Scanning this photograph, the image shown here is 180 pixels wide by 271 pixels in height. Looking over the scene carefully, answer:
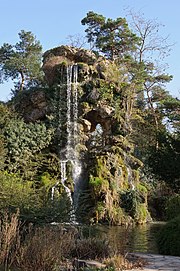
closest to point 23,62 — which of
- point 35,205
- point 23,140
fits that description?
point 23,140

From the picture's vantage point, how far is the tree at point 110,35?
25.3m

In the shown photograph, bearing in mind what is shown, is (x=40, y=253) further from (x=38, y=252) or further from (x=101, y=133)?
(x=101, y=133)

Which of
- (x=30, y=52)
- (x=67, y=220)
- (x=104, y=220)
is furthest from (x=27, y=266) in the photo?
(x=30, y=52)

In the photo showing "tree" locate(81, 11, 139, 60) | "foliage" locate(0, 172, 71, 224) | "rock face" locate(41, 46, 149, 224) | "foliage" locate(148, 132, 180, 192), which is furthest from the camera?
"tree" locate(81, 11, 139, 60)

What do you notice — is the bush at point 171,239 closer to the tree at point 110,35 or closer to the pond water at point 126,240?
the pond water at point 126,240

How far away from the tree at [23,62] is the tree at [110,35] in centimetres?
485

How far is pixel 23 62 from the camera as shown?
92.0 feet

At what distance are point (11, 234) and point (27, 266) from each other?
462 mm

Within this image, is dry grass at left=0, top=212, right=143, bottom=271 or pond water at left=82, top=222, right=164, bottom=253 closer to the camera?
dry grass at left=0, top=212, right=143, bottom=271

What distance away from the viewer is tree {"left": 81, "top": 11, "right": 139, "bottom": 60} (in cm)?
2533

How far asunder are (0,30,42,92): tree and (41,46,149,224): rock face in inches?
269

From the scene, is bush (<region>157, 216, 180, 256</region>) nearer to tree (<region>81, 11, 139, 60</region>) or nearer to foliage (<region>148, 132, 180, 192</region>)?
foliage (<region>148, 132, 180, 192</region>)

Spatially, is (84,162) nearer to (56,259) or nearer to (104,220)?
(104,220)

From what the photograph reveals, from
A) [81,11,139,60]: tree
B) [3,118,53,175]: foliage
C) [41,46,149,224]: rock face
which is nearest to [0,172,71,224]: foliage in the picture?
[41,46,149,224]: rock face
